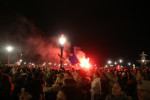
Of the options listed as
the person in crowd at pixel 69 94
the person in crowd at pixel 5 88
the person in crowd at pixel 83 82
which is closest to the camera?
the person in crowd at pixel 69 94

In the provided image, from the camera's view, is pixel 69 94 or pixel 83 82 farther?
pixel 83 82

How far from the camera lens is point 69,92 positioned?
3.00m

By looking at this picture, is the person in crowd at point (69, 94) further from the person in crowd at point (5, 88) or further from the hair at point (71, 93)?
the person in crowd at point (5, 88)

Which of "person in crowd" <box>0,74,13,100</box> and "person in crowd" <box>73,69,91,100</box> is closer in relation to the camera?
"person in crowd" <box>0,74,13,100</box>

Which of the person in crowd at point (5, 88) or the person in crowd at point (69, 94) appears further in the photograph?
the person in crowd at point (5, 88)

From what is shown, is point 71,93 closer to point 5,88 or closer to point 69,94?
point 69,94

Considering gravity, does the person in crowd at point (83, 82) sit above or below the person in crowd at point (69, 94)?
below

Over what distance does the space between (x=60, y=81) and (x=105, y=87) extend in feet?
10.4

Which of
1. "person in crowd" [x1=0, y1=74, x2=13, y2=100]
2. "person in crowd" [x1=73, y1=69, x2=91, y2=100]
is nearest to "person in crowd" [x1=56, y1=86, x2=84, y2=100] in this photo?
"person in crowd" [x1=0, y1=74, x2=13, y2=100]

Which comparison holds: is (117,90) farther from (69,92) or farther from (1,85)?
(1,85)

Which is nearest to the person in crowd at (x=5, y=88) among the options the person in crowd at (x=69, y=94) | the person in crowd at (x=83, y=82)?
the person in crowd at (x=69, y=94)

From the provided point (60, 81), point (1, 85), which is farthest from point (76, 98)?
point (60, 81)

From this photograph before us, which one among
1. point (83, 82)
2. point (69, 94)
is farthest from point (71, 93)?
point (83, 82)

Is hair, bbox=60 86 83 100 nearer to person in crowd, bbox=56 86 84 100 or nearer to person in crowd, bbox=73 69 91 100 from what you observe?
person in crowd, bbox=56 86 84 100
